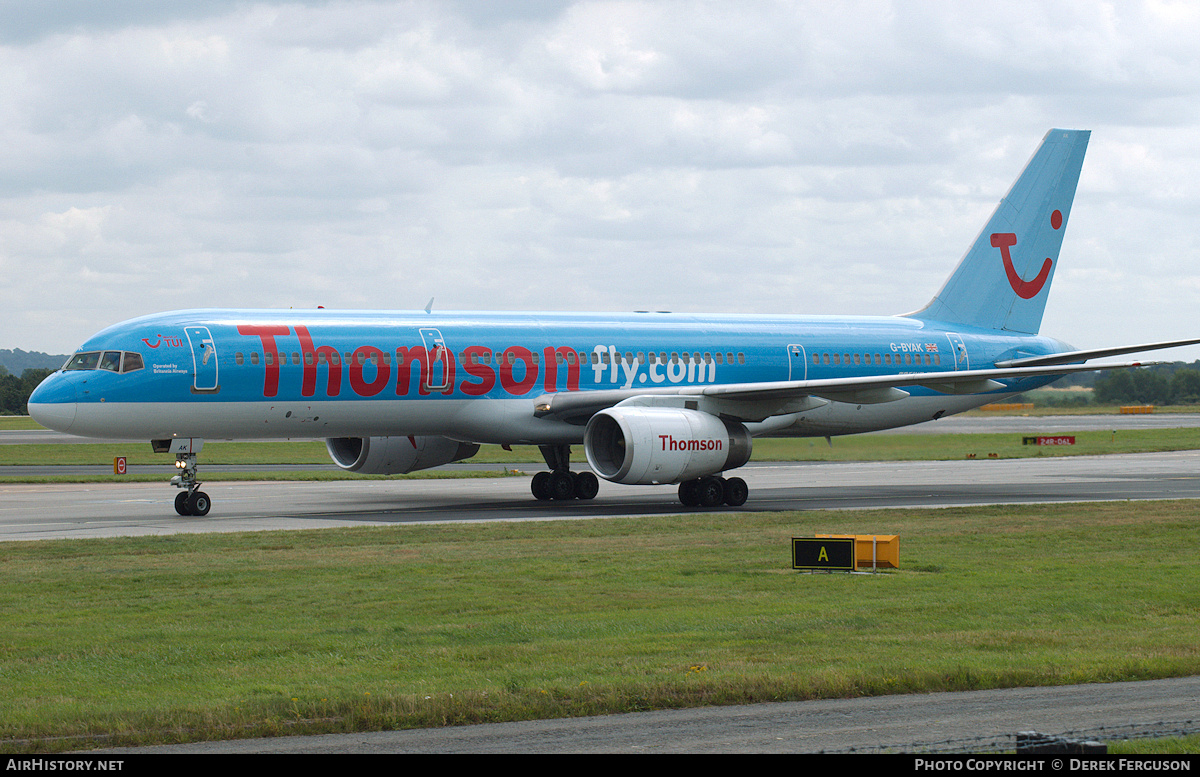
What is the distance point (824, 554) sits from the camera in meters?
17.8

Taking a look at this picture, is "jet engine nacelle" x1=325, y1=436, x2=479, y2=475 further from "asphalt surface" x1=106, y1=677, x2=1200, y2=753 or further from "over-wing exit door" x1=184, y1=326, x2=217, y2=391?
"asphalt surface" x1=106, y1=677, x2=1200, y2=753

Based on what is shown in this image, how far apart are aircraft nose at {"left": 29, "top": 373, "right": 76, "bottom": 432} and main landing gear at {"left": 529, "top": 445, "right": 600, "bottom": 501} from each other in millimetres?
10835

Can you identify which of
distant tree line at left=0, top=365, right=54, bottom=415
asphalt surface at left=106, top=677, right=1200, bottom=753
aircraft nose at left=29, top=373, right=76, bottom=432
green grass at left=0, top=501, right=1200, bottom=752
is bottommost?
asphalt surface at left=106, top=677, right=1200, bottom=753

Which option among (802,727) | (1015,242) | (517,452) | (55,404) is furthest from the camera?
(517,452)

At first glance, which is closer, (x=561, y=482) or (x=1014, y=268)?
(x=561, y=482)

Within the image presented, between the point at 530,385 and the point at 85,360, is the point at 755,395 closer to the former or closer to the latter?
the point at 530,385

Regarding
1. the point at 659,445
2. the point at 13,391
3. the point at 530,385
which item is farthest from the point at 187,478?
the point at 13,391

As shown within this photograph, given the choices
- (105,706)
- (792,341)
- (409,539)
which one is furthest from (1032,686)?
(792,341)

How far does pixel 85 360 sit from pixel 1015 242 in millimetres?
25899

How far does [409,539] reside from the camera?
875 inches

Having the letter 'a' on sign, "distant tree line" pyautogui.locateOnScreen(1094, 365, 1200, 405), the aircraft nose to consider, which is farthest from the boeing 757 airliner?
"distant tree line" pyautogui.locateOnScreen(1094, 365, 1200, 405)

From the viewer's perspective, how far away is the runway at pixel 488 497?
85.1 feet

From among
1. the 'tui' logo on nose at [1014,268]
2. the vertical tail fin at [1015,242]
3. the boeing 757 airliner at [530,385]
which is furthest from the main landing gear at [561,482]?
the 'tui' logo on nose at [1014,268]

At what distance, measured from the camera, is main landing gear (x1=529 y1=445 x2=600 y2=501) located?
3222 centimetres
